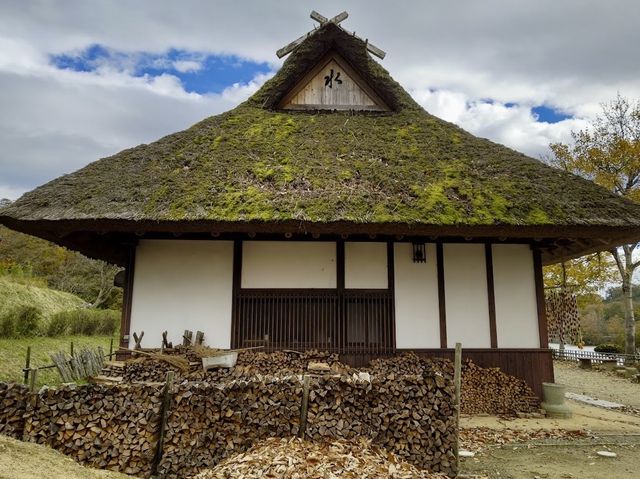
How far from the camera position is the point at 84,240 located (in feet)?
26.2

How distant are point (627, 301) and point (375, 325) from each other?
15.3 meters

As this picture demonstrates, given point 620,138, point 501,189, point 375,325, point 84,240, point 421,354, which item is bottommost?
point 421,354

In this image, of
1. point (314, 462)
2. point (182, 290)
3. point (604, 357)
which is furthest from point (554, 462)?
point (604, 357)

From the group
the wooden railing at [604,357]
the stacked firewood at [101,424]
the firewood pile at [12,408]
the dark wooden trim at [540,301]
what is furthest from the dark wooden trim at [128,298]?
the wooden railing at [604,357]

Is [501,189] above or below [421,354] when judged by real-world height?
above

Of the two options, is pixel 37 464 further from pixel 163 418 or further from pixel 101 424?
pixel 163 418

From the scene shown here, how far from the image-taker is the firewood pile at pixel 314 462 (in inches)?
163

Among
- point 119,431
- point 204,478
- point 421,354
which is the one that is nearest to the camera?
point 204,478

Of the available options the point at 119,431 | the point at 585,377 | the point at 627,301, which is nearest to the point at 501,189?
the point at 119,431

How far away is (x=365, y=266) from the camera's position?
25.8 ft

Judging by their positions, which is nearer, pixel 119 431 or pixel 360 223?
pixel 119 431

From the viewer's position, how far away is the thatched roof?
6.65m

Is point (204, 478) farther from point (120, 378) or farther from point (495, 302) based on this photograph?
point (495, 302)

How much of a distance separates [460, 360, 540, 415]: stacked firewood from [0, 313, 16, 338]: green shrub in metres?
13.3
